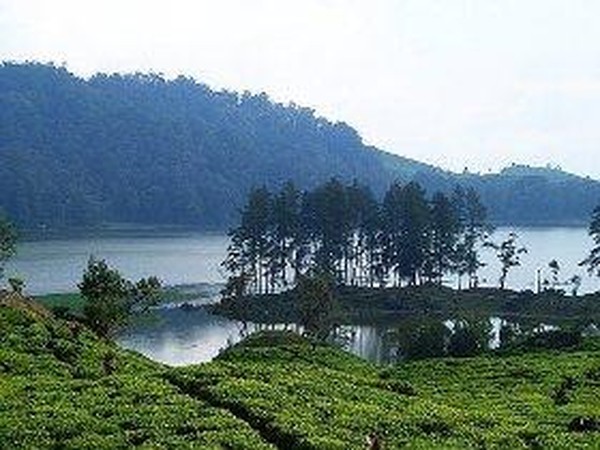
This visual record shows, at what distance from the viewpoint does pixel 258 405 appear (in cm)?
4600

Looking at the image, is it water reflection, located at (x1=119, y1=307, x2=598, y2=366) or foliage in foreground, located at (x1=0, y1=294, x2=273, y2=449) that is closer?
foliage in foreground, located at (x1=0, y1=294, x2=273, y2=449)

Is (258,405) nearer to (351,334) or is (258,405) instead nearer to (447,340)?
(447,340)

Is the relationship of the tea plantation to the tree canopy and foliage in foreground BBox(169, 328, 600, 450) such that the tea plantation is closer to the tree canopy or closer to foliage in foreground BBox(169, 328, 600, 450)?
foliage in foreground BBox(169, 328, 600, 450)

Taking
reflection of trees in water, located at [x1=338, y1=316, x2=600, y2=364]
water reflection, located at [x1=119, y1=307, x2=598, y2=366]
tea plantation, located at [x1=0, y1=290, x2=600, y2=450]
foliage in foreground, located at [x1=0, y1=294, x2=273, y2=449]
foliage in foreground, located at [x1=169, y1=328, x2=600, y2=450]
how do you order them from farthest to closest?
water reflection, located at [x1=119, y1=307, x2=598, y2=366], reflection of trees in water, located at [x1=338, y1=316, x2=600, y2=364], foliage in foreground, located at [x1=169, y1=328, x2=600, y2=450], tea plantation, located at [x1=0, y1=290, x2=600, y2=450], foliage in foreground, located at [x1=0, y1=294, x2=273, y2=449]

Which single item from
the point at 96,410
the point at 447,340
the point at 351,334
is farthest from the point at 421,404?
the point at 351,334

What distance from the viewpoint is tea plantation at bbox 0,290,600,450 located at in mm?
40688

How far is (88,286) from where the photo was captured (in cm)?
9731

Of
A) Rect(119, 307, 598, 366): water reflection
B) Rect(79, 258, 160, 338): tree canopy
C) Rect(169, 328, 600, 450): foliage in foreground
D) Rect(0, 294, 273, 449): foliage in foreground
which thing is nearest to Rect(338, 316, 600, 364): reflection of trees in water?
Rect(119, 307, 598, 366): water reflection

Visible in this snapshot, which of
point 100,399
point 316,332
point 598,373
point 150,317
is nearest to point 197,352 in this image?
point 316,332

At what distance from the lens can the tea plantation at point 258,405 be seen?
133 feet

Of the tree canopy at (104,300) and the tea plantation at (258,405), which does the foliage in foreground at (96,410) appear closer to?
the tea plantation at (258,405)

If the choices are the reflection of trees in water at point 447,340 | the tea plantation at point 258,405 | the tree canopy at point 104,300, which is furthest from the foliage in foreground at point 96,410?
the reflection of trees in water at point 447,340

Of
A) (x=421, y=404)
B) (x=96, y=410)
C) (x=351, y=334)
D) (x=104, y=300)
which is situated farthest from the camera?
(x=351, y=334)

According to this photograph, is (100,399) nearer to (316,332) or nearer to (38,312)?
(38,312)
